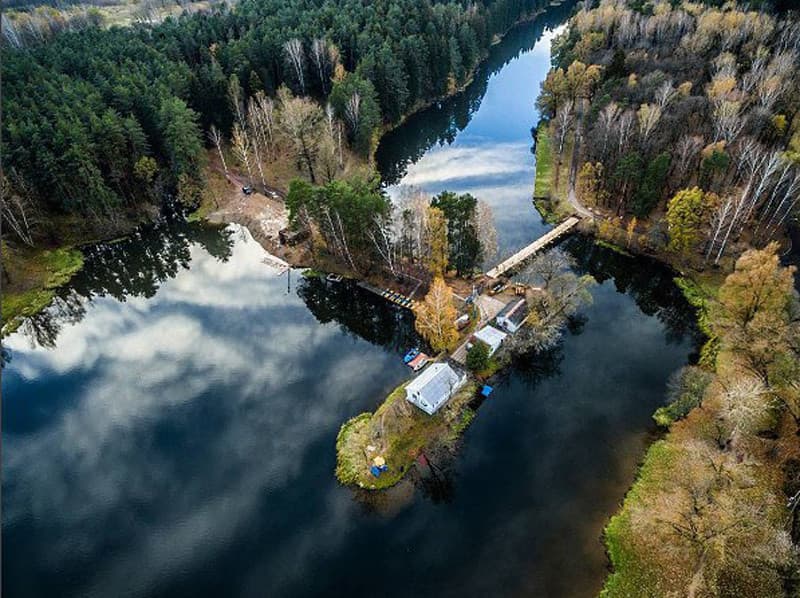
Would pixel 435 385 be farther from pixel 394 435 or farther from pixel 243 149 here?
pixel 243 149

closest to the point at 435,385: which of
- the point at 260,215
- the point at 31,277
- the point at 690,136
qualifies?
the point at 260,215

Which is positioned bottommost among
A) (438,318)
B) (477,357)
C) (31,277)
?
(477,357)

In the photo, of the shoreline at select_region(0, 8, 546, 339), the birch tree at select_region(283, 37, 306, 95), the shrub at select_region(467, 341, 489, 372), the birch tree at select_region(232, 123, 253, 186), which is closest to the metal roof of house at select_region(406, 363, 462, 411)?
the shrub at select_region(467, 341, 489, 372)

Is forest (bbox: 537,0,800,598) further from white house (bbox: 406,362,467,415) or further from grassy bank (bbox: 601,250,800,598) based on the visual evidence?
white house (bbox: 406,362,467,415)

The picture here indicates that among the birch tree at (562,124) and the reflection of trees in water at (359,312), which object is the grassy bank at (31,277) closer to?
the reflection of trees in water at (359,312)

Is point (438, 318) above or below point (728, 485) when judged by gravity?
above

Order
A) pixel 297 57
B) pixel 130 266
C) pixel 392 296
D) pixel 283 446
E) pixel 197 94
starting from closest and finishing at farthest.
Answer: pixel 283 446, pixel 392 296, pixel 130 266, pixel 197 94, pixel 297 57
